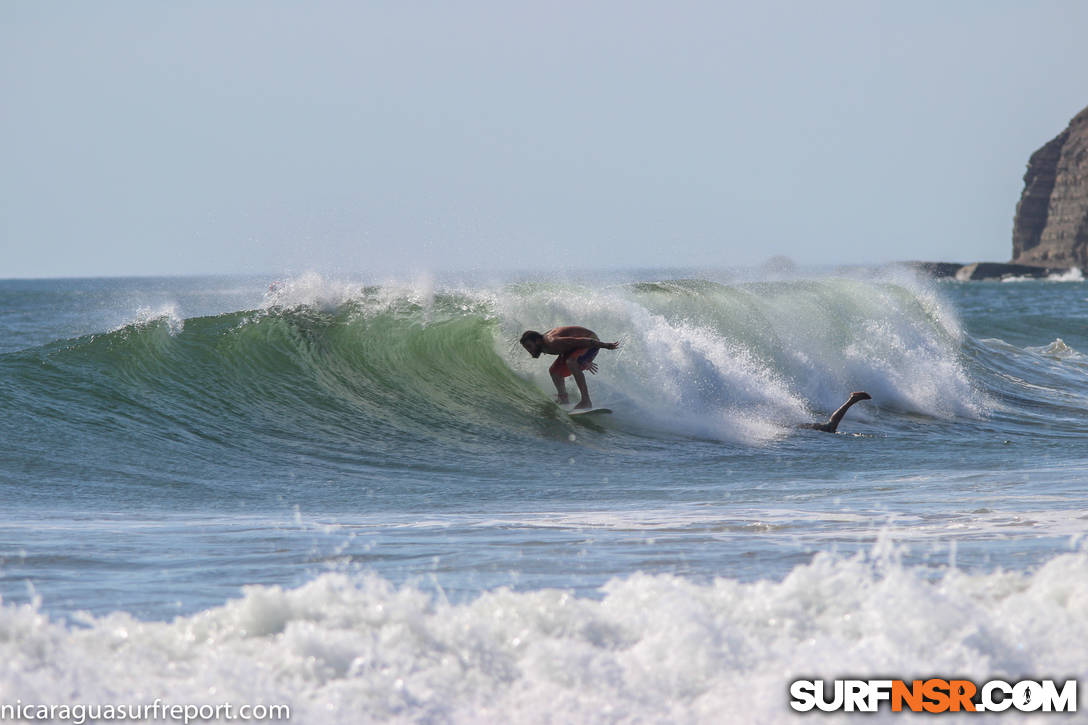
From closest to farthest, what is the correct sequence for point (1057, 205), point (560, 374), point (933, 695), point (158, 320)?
point (933, 695) < point (560, 374) < point (158, 320) < point (1057, 205)

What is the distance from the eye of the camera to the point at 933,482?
8133 mm

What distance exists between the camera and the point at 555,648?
3902 millimetres

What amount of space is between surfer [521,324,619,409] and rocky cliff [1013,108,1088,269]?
402ft

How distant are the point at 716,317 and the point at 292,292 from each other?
5.49 metres

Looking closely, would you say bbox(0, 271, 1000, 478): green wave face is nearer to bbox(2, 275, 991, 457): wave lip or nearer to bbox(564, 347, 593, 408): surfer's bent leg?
bbox(2, 275, 991, 457): wave lip

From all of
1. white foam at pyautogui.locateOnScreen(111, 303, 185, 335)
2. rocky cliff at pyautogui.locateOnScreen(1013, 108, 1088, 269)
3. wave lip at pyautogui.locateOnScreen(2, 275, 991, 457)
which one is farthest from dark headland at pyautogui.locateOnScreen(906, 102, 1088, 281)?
white foam at pyautogui.locateOnScreen(111, 303, 185, 335)

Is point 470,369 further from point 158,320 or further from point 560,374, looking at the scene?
point 158,320

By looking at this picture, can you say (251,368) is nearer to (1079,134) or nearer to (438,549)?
(438,549)

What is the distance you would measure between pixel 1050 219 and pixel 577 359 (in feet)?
425

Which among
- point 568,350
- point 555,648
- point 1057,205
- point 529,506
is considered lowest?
point 529,506

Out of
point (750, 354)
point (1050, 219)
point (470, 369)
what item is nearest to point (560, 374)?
point (470, 369)

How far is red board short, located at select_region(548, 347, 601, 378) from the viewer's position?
35.5 feet

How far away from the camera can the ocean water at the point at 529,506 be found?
377 cm

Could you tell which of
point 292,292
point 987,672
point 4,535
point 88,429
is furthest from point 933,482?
point 292,292
